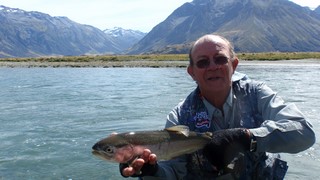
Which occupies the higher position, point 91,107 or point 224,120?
point 224,120

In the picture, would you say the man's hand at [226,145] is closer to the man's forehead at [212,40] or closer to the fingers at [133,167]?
the fingers at [133,167]

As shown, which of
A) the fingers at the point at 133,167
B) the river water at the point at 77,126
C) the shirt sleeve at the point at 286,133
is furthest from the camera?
the river water at the point at 77,126

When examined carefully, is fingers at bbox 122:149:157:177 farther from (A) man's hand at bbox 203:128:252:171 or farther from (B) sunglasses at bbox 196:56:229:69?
(B) sunglasses at bbox 196:56:229:69

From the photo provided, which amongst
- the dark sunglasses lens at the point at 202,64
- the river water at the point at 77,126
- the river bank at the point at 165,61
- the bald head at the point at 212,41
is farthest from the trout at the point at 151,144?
the river bank at the point at 165,61

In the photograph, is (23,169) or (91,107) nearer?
(23,169)

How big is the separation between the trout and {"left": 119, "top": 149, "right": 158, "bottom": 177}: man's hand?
0.19ft

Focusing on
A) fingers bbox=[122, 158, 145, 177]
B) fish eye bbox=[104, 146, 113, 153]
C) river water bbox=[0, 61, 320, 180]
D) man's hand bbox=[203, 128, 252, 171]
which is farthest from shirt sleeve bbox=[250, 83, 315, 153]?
river water bbox=[0, 61, 320, 180]

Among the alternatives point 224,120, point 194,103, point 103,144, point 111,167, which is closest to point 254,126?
point 224,120

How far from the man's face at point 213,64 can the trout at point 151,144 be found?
69 centimetres

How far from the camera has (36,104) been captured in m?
23.4

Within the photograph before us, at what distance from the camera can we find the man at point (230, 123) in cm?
445

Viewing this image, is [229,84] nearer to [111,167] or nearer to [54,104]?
[111,167]

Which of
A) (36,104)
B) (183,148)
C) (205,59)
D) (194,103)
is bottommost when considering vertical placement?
(36,104)

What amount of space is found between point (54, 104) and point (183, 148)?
64.1 ft
